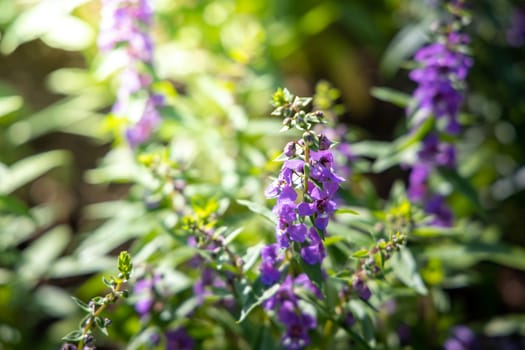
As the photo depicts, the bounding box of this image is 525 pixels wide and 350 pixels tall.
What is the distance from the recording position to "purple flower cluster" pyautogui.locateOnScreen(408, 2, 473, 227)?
2.43 meters

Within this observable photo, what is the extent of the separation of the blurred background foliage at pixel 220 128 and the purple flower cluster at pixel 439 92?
0.47 ft

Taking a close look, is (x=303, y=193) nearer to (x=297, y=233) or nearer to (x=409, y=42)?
(x=297, y=233)

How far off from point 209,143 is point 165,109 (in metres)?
0.26

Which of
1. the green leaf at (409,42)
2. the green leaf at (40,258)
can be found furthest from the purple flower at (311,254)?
the green leaf at (409,42)

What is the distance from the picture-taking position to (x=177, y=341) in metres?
2.41

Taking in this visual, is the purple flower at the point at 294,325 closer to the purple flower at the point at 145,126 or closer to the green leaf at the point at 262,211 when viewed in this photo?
the green leaf at the point at 262,211

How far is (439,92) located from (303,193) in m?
0.98

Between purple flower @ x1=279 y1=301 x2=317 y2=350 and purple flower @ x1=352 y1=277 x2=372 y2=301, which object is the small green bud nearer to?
purple flower @ x1=279 y1=301 x2=317 y2=350

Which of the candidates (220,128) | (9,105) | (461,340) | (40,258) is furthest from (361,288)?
(40,258)

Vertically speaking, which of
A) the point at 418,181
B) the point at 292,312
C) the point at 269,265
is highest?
the point at 418,181

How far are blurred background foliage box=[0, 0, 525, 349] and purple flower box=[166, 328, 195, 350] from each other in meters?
0.46

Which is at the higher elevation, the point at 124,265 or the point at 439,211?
the point at 439,211

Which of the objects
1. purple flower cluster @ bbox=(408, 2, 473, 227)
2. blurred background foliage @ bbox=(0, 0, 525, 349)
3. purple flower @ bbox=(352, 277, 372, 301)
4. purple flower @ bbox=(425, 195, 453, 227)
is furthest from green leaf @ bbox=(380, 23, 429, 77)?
purple flower @ bbox=(352, 277, 372, 301)

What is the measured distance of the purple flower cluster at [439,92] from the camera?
243cm
